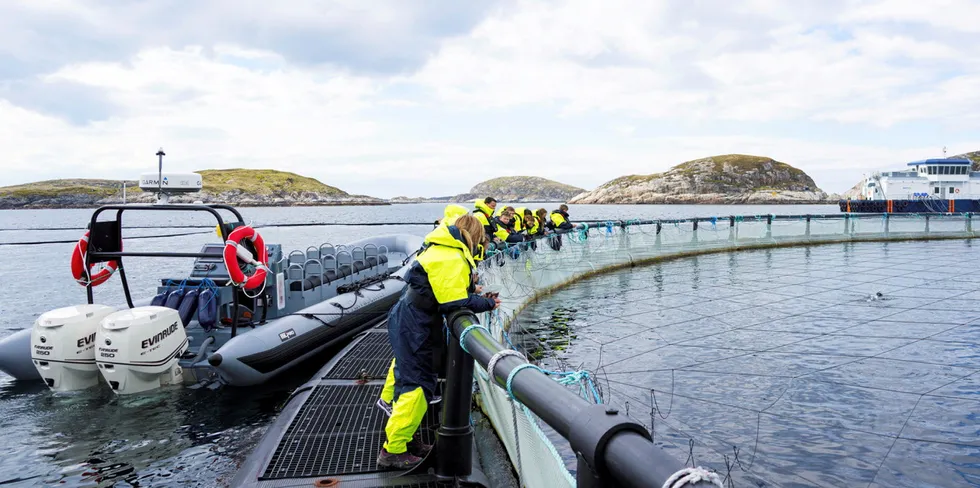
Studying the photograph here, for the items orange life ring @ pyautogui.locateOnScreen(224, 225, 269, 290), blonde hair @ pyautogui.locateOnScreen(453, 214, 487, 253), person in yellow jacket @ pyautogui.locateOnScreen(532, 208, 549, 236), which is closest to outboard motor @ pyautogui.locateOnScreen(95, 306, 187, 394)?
orange life ring @ pyautogui.locateOnScreen(224, 225, 269, 290)

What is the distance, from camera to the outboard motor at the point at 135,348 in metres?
7.55

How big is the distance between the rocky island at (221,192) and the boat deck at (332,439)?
136891mm

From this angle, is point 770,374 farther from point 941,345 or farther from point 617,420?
point 617,420

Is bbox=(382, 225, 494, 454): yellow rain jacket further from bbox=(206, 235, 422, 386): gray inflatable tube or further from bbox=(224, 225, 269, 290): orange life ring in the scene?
bbox=(206, 235, 422, 386): gray inflatable tube

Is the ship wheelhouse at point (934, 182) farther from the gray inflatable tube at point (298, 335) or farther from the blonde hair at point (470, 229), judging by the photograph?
the blonde hair at point (470, 229)

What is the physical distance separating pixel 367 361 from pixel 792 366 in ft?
18.2

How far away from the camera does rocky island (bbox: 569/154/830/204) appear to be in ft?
581

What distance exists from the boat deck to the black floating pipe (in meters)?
2.35

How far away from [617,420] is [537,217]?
15.3 meters

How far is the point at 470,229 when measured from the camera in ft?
14.6

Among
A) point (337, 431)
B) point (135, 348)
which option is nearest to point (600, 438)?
point (337, 431)

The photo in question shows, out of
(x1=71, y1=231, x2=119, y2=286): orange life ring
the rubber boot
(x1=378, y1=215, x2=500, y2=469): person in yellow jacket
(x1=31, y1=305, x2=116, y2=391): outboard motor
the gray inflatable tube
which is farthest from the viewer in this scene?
(x1=71, y1=231, x2=119, y2=286): orange life ring

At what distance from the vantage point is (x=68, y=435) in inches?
284

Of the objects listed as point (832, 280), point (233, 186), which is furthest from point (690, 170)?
point (832, 280)
